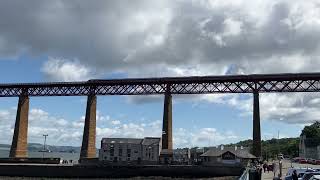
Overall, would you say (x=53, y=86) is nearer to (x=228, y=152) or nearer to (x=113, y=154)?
(x=113, y=154)

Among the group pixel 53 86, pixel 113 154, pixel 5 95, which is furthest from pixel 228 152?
pixel 5 95

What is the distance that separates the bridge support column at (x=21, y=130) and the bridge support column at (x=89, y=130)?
1355 centimetres

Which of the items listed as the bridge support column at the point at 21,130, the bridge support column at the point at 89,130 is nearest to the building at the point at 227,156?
the bridge support column at the point at 89,130

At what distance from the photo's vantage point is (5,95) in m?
104

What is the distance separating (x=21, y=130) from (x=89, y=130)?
15.9m

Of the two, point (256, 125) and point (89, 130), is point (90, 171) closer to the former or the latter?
point (89, 130)

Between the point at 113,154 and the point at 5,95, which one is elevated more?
the point at 5,95

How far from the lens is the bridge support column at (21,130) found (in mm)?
97438

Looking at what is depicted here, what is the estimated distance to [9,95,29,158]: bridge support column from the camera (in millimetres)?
97438

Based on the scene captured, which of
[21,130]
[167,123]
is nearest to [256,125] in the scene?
[167,123]

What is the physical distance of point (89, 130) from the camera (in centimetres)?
8994

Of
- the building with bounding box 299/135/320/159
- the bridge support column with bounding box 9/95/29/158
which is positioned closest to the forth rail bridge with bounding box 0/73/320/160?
the bridge support column with bounding box 9/95/29/158

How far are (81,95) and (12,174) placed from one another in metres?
20.8

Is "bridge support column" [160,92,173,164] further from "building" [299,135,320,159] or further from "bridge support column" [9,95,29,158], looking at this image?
"building" [299,135,320,159]
